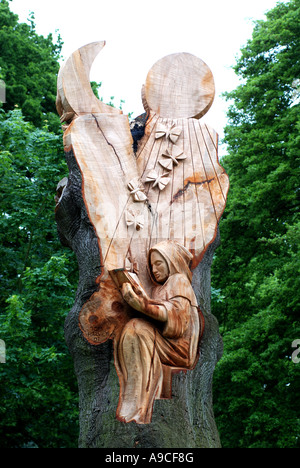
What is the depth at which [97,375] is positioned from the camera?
15.5ft

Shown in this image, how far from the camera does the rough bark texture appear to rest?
14.1 feet

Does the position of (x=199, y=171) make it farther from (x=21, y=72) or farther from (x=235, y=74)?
(x=21, y=72)

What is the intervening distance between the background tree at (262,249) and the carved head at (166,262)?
5.27 meters

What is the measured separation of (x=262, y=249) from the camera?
38.4 feet

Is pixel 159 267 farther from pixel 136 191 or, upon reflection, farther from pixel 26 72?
pixel 26 72

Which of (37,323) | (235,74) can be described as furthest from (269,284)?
(235,74)

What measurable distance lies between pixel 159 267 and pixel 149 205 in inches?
25.9

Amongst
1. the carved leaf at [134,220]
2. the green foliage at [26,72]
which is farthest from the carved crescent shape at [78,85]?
the green foliage at [26,72]

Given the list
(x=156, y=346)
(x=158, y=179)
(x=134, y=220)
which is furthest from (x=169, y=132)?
(x=156, y=346)

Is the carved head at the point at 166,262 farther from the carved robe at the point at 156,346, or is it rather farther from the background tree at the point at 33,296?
the background tree at the point at 33,296

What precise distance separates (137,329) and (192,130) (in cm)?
205

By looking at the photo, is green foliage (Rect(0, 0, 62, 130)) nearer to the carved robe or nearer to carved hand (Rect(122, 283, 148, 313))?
the carved robe

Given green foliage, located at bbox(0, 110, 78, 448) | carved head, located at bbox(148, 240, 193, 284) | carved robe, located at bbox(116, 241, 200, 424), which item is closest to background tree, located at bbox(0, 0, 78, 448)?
green foliage, located at bbox(0, 110, 78, 448)

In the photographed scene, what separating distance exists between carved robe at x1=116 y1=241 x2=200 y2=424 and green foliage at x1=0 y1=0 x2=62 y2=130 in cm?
853
